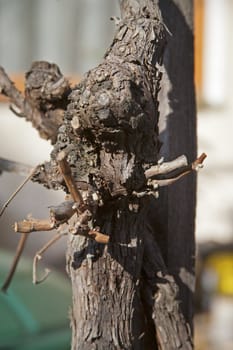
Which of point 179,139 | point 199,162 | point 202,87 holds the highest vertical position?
point 202,87

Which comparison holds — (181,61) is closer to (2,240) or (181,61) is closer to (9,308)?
(9,308)

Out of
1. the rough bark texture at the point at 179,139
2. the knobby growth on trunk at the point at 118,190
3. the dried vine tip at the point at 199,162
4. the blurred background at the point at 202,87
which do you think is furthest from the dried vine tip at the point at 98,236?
the blurred background at the point at 202,87

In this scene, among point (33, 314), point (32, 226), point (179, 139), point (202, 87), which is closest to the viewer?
point (32, 226)

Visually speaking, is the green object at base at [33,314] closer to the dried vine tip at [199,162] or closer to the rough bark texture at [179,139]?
the rough bark texture at [179,139]

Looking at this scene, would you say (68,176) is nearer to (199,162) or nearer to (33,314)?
(199,162)

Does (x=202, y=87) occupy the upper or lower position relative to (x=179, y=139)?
upper

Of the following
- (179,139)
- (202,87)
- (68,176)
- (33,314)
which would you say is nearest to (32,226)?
(68,176)

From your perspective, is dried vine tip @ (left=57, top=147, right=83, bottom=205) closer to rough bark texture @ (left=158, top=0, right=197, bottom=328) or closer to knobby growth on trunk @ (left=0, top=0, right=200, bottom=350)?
knobby growth on trunk @ (left=0, top=0, right=200, bottom=350)
